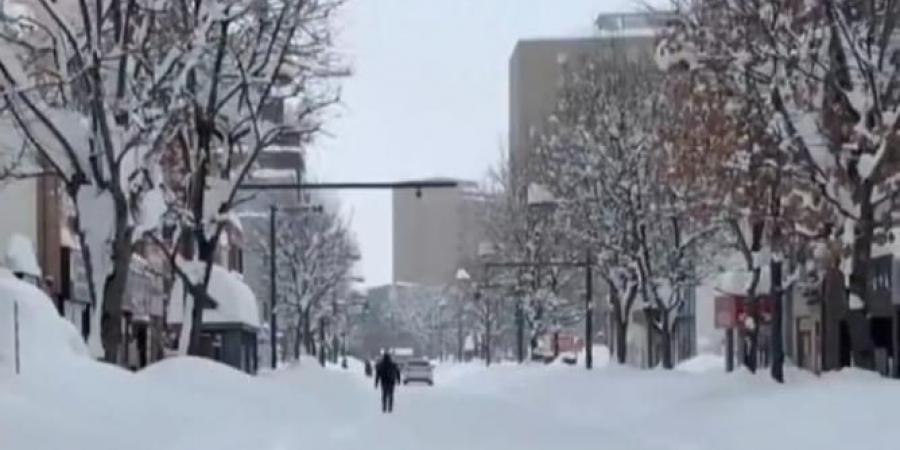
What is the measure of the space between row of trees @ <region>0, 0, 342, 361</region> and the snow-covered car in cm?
4944

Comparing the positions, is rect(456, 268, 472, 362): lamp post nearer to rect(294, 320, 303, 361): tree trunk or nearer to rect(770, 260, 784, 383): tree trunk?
rect(294, 320, 303, 361): tree trunk

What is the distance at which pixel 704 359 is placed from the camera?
7794 centimetres

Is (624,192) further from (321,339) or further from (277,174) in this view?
(277,174)

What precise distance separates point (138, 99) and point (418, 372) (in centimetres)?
5878

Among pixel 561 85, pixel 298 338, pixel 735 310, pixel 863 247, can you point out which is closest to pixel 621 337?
pixel 735 310

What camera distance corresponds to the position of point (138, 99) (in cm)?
3152

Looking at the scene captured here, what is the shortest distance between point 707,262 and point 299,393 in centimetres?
2434

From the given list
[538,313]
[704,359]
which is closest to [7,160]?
[704,359]

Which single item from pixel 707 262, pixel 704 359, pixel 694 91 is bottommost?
pixel 704 359

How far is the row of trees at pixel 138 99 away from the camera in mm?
30219

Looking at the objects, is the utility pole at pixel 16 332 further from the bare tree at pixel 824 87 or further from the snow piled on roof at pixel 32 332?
the bare tree at pixel 824 87

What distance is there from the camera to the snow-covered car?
88.5m

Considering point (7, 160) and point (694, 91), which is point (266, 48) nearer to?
point (7, 160)

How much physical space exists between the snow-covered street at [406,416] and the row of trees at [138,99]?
267cm
